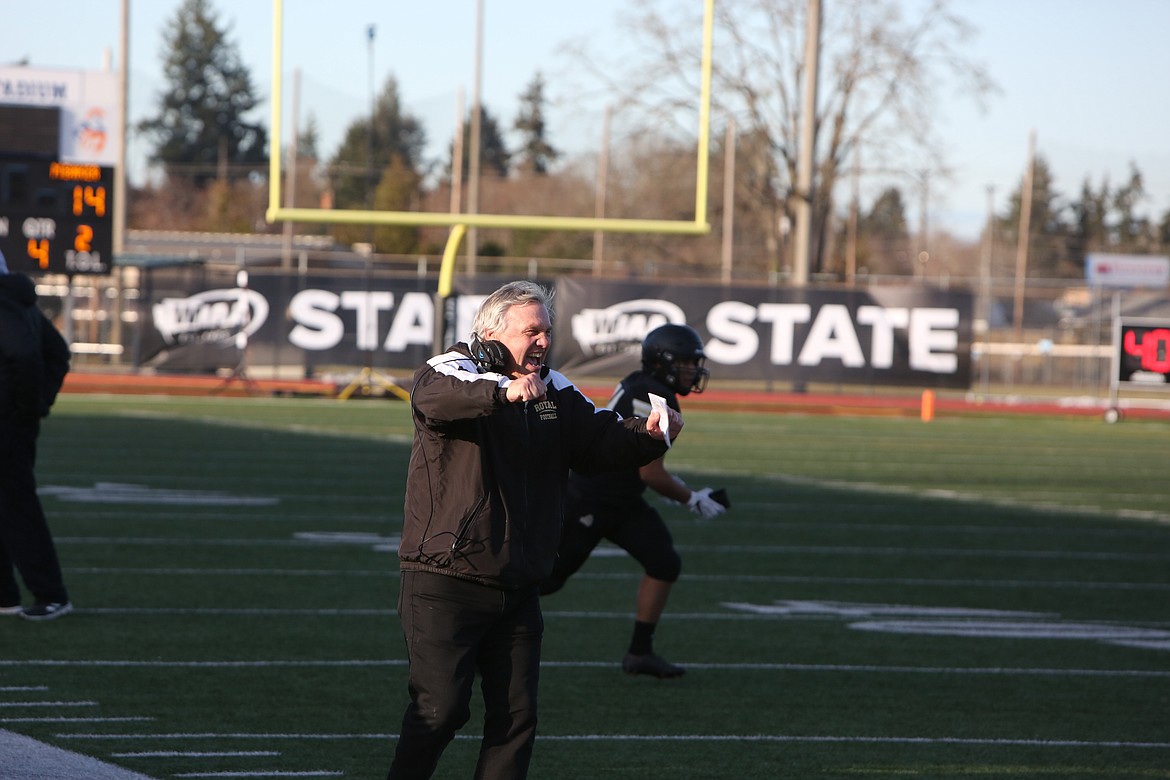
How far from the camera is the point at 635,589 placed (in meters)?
10.3

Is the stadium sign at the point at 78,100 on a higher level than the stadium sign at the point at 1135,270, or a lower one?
higher

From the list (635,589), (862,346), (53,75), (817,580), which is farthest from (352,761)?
(53,75)

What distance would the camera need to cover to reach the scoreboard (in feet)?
79.3

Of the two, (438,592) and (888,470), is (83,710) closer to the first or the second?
(438,592)

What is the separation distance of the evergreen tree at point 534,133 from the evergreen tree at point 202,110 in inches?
1793

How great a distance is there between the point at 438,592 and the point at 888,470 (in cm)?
Result: 1401

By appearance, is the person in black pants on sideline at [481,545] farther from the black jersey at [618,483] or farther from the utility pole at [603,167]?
the utility pole at [603,167]

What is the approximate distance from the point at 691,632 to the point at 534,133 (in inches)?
727

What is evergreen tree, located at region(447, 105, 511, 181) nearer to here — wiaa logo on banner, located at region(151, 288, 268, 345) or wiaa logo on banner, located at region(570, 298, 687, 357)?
wiaa logo on banner, located at region(570, 298, 687, 357)

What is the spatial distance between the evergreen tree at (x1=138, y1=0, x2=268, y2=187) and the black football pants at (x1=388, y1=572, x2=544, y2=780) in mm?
70429

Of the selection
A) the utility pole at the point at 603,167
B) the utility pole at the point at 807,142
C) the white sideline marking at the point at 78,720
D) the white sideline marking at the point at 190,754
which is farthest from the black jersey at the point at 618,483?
the utility pole at the point at 807,142

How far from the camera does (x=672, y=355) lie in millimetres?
7430

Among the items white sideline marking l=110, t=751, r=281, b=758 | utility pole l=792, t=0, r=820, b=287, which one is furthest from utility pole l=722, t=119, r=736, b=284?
white sideline marking l=110, t=751, r=281, b=758

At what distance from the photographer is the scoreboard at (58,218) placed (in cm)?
2417
